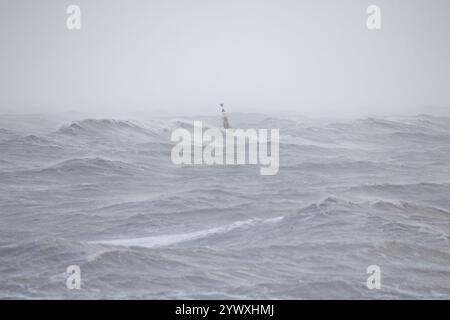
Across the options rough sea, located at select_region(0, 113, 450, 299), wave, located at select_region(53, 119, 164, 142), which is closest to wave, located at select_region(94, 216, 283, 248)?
rough sea, located at select_region(0, 113, 450, 299)

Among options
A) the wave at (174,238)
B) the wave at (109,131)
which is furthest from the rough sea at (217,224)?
the wave at (109,131)

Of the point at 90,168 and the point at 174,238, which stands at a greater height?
the point at 90,168

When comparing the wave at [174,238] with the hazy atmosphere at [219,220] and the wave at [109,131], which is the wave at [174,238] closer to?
the hazy atmosphere at [219,220]

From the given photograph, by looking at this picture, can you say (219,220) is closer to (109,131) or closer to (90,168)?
(90,168)

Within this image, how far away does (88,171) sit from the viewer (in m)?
36.0

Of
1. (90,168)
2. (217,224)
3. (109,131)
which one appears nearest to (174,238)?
(217,224)

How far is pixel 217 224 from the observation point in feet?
85.5

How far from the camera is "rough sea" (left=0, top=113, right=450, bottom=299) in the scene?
65.0 feet

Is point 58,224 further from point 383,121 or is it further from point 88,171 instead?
point 383,121

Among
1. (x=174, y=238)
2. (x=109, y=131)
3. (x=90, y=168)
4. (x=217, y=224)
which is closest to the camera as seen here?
(x=174, y=238)

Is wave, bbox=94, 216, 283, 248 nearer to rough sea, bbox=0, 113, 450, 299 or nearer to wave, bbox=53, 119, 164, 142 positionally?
rough sea, bbox=0, 113, 450, 299

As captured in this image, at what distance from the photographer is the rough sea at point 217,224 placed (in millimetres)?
19797
